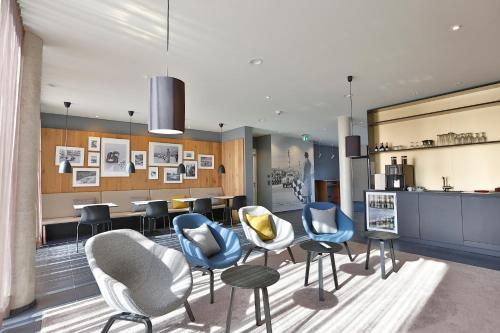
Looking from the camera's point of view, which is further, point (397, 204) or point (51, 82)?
point (397, 204)

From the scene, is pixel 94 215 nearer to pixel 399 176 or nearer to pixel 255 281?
pixel 255 281

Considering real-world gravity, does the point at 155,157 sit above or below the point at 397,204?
above

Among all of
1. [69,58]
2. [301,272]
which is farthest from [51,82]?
[301,272]

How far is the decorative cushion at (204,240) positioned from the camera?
10.8ft

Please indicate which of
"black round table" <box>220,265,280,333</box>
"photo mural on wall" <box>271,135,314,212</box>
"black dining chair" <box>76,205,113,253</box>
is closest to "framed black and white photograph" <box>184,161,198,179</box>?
"photo mural on wall" <box>271,135,314,212</box>

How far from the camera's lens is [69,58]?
3691 millimetres

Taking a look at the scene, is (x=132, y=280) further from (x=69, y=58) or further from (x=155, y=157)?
(x=155, y=157)

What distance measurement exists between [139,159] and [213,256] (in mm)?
5289

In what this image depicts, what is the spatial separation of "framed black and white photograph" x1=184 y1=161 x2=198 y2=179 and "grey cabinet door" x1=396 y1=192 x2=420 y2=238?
578 centimetres

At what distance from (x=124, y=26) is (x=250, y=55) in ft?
5.13

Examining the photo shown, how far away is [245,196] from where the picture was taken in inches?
304

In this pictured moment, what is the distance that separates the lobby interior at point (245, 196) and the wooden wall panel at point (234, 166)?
101 cm

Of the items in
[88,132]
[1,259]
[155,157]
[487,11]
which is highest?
[487,11]

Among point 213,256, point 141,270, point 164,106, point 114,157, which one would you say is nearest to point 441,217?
point 213,256
